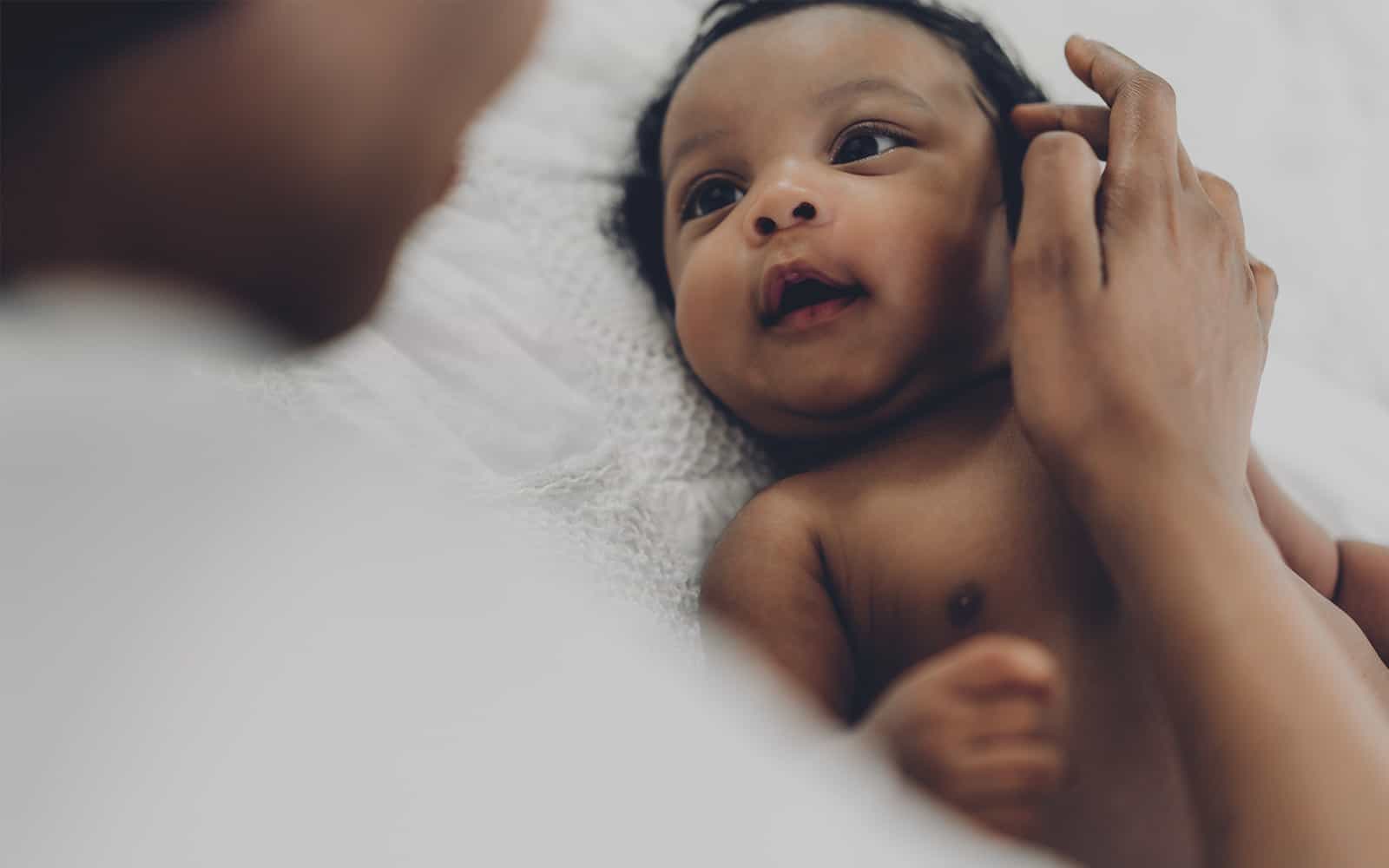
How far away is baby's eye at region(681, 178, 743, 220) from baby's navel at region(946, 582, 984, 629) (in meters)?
0.43

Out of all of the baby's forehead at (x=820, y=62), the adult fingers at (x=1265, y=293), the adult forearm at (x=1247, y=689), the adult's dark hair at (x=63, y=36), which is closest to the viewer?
the adult's dark hair at (x=63, y=36)

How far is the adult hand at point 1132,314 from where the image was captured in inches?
26.4

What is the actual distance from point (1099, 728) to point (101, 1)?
2.32ft

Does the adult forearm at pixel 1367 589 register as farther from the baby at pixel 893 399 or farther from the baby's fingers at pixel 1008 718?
the baby's fingers at pixel 1008 718

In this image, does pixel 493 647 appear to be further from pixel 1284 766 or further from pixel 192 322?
pixel 1284 766

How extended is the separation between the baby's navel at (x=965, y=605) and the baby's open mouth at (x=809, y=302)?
25cm

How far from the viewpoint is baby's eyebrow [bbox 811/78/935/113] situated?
38.0 inches

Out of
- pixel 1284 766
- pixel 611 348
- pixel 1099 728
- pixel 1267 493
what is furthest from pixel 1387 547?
pixel 611 348

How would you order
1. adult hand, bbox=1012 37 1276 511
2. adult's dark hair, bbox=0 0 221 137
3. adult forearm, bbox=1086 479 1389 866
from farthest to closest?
adult hand, bbox=1012 37 1276 511 < adult forearm, bbox=1086 479 1389 866 < adult's dark hair, bbox=0 0 221 137

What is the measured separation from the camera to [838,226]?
2.93ft

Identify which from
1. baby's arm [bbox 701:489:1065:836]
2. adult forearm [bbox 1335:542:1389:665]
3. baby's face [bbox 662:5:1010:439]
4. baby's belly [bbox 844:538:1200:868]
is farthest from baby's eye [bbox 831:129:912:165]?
adult forearm [bbox 1335:542:1389:665]

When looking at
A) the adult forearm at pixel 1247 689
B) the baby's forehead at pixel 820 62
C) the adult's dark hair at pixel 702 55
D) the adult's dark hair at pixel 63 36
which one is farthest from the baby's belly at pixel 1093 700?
the adult's dark hair at pixel 63 36

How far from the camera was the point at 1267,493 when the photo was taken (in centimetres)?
103

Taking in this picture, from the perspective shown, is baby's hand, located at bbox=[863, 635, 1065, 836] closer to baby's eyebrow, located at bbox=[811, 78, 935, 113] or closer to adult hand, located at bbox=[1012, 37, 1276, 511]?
adult hand, located at bbox=[1012, 37, 1276, 511]
